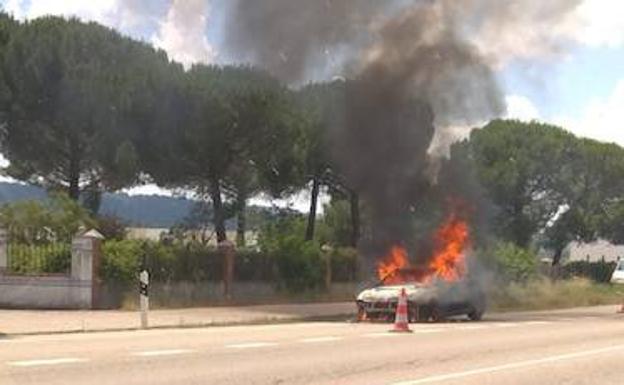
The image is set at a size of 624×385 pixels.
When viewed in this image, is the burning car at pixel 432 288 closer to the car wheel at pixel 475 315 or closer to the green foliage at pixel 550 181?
the car wheel at pixel 475 315

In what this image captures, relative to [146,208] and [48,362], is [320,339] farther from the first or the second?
[146,208]

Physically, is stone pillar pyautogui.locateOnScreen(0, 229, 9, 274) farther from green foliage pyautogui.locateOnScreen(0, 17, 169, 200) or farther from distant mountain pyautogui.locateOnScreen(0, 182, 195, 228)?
green foliage pyautogui.locateOnScreen(0, 17, 169, 200)

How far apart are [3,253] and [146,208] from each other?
3440cm

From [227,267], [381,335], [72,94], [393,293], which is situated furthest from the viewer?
[72,94]

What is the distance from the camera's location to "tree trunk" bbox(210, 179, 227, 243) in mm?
45062

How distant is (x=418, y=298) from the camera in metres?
25.3

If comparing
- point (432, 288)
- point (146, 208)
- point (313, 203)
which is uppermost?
point (146, 208)

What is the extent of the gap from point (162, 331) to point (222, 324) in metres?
3.28

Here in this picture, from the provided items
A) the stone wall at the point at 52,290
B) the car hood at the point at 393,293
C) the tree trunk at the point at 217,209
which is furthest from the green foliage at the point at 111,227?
the car hood at the point at 393,293

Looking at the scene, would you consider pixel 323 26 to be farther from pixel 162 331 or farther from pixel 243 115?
pixel 243 115

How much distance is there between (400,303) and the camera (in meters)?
22.2

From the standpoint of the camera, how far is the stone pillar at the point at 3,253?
1102 inches

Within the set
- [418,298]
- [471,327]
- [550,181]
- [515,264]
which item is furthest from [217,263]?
[550,181]

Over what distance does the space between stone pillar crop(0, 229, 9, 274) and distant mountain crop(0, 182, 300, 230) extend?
296 inches
